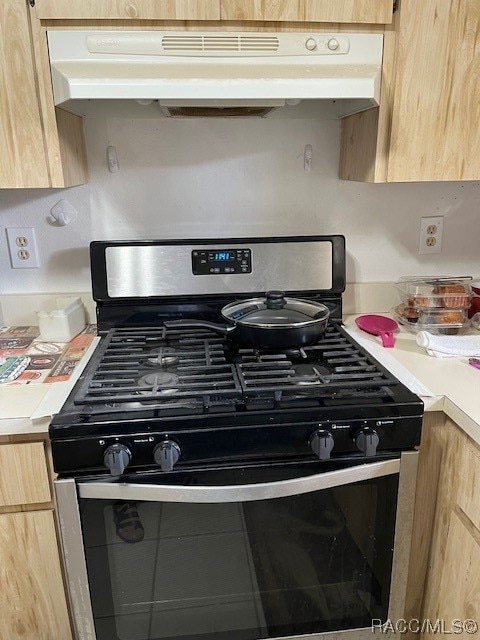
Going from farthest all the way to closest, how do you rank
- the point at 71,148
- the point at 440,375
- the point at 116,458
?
the point at 71,148
the point at 440,375
the point at 116,458

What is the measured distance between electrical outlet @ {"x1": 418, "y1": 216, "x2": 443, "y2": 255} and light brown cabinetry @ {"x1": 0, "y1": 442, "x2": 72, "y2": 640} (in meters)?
1.25

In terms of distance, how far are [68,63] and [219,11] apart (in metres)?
0.34

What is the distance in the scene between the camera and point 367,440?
3.14 ft

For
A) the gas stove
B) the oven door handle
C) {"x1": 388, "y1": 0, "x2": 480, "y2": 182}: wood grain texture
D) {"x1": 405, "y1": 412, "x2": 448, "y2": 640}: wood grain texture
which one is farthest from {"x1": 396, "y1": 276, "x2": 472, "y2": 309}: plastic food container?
the oven door handle

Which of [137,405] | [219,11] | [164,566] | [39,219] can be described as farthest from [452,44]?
[164,566]

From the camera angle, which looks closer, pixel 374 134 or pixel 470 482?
pixel 470 482

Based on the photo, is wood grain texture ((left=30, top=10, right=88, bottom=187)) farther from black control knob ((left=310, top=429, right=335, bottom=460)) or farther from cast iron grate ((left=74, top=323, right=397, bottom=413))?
black control knob ((left=310, top=429, right=335, bottom=460))

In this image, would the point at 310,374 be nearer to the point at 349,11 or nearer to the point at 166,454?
the point at 166,454

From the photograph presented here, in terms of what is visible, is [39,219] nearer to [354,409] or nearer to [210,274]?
[210,274]

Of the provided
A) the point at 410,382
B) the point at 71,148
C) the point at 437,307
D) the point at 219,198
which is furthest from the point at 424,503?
the point at 71,148

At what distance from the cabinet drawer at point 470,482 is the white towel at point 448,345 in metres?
0.31

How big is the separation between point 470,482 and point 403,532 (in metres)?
0.20

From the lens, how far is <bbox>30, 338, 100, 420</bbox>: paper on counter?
3.13 ft

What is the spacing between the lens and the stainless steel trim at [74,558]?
95 centimetres
